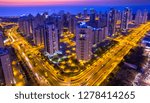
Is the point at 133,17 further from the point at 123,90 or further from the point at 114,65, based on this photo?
the point at 123,90

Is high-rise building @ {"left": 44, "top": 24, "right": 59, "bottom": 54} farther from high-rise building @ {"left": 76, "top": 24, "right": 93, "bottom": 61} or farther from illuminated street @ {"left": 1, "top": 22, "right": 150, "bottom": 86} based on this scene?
high-rise building @ {"left": 76, "top": 24, "right": 93, "bottom": 61}

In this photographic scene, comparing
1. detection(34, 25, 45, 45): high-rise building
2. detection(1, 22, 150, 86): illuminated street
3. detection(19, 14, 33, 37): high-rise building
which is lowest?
detection(1, 22, 150, 86): illuminated street

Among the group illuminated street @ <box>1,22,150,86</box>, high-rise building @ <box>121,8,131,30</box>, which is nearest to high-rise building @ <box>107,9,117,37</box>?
high-rise building @ <box>121,8,131,30</box>

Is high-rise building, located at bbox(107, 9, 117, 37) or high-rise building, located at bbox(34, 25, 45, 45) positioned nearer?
high-rise building, located at bbox(34, 25, 45, 45)

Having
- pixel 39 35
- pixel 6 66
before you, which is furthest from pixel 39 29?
pixel 6 66

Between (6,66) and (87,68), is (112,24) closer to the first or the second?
(87,68)

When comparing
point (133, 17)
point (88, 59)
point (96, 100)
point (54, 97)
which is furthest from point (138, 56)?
point (54, 97)

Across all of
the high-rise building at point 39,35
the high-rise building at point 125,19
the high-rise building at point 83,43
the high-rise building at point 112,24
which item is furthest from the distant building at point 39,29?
the high-rise building at point 125,19
